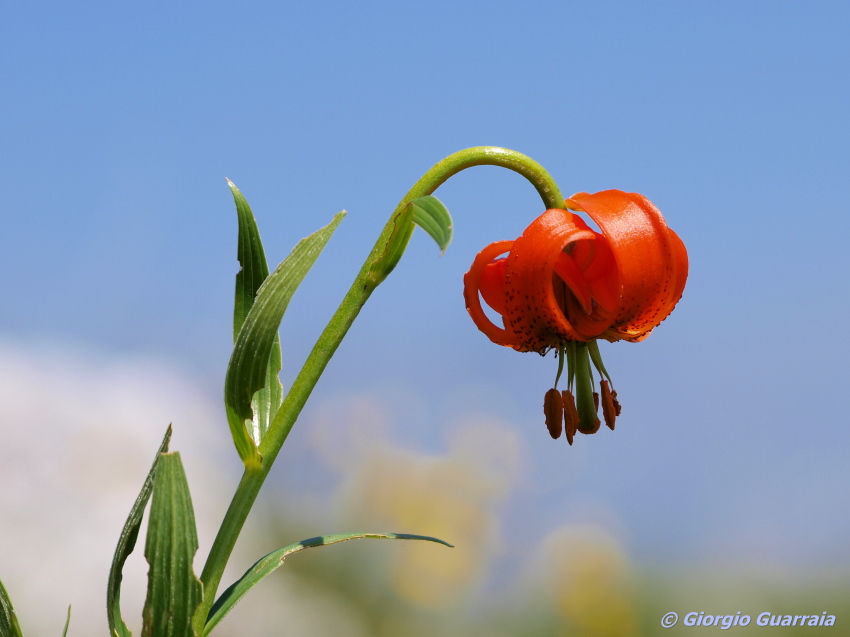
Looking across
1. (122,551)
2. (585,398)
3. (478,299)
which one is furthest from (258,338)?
(585,398)

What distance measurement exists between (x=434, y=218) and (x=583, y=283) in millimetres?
366

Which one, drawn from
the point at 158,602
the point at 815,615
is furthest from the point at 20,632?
the point at 815,615

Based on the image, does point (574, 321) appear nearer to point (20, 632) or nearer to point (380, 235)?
point (380, 235)

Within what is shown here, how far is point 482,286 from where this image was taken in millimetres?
1455

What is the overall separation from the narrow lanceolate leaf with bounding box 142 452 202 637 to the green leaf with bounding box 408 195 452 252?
1.51 ft

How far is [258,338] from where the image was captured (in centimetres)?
112

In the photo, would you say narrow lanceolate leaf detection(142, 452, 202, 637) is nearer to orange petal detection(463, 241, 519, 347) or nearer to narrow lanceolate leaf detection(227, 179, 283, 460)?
narrow lanceolate leaf detection(227, 179, 283, 460)

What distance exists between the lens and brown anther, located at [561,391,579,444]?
137 cm

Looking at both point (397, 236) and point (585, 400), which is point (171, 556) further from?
point (585, 400)

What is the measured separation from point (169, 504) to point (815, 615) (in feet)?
8.72

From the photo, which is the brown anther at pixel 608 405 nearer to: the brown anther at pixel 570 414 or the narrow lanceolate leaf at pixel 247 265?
the brown anther at pixel 570 414

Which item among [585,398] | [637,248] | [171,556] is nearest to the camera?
[171,556]

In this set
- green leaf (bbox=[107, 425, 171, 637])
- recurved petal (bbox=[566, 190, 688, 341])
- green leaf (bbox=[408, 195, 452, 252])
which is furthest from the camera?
recurved petal (bbox=[566, 190, 688, 341])

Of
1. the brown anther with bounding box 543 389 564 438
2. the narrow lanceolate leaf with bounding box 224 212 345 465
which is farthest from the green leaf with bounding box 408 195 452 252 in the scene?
the brown anther with bounding box 543 389 564 438
